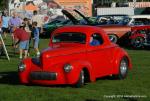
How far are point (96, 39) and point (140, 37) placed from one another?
12163mm

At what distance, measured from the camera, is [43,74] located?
13070mm

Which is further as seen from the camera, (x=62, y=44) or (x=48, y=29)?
(x=48, y=29)

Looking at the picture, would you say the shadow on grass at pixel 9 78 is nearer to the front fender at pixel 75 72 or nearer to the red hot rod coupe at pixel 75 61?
the red hot rod coupe at pixel 75 61

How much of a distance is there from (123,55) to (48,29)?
24051 mm

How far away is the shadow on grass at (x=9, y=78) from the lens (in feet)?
47.9

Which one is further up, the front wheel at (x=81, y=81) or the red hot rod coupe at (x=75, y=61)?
the red hot rod coupe at (x=75, y=61)

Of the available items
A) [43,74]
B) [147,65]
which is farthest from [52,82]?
[147,65]

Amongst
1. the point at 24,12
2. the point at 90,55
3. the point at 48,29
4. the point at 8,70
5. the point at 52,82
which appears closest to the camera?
the point at 52,82

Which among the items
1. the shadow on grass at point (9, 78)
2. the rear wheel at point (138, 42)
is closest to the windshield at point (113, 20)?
the rear wheel at point (138, 42)

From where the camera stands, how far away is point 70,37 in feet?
47.3

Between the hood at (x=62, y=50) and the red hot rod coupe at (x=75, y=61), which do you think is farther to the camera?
the hood at (x=62, y=50)

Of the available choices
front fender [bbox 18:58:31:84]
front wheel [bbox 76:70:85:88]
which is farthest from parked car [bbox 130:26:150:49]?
front fender [bbox 18:58:31:84]

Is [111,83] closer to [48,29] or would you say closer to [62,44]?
[62,44]

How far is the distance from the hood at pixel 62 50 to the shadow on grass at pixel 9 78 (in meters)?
1.48
